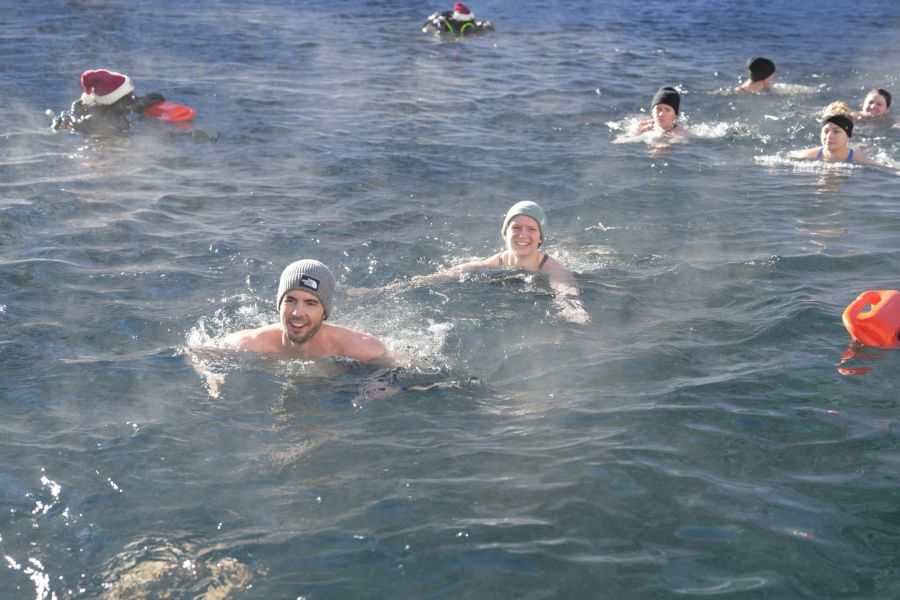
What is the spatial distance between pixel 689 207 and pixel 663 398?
5.50 m

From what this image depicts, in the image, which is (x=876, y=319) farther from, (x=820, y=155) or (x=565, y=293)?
(x=820, y=155)

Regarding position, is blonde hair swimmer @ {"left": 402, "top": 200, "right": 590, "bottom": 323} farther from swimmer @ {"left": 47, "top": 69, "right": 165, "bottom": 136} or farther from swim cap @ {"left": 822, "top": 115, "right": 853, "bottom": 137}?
swimmer @ {"left": 47, "top": 69, "right": 165, "bottom": 136}

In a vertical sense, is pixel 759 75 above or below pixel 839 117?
above

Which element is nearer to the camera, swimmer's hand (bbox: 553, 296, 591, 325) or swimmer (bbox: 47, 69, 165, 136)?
swimmer's hand (bbox: 553, 296, 591, 325)

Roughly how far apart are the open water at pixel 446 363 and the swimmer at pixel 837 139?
0.33 meters

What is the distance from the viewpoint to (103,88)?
49.4 ft

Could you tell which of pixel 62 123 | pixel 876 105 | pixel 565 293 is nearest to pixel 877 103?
pixel 876 105

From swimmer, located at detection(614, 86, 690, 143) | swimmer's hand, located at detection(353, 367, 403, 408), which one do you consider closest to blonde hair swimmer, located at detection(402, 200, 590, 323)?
swimmer's hand, located at detection(353, 367, 403, 408)

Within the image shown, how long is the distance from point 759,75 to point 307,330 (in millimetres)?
13474

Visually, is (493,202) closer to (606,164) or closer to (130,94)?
(606,164)

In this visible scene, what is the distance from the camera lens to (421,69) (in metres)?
21.1

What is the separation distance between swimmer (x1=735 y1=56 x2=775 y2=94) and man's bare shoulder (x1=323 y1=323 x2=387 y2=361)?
12.9m

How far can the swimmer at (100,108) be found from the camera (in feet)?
49.6

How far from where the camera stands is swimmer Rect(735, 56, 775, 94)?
18703 millimetres
